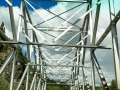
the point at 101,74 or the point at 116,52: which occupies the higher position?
the point at 116,52

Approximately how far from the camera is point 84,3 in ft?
39.7

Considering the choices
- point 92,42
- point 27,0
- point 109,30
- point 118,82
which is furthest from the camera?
point 27,0

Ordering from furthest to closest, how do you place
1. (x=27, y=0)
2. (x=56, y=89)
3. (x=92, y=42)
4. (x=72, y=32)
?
1. (x=56, y=89)
2. (x=72, y=32)
3. (x=27, y=0)
4. (x=92, y=42)

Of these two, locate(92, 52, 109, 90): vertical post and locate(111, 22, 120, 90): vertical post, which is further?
locate(92, 52, 109, 90): vertical post

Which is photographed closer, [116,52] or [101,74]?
A: [116,52]

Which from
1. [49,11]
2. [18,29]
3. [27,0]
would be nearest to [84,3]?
[49,11]

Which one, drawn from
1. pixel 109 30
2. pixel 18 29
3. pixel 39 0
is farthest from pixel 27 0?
pixel 109 30

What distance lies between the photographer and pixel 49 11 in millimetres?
11930

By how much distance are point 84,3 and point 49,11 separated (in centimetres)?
202

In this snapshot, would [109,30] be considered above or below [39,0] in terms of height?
below

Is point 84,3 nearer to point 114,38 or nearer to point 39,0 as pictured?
point 39,0

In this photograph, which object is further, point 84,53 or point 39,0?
point 84,53

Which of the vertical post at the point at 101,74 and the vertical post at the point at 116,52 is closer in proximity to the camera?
the vertical post at the point at 116,52

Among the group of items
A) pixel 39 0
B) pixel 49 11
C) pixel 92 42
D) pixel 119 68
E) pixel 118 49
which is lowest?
pixel 119 68
